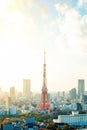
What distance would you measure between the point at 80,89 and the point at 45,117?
768 inches

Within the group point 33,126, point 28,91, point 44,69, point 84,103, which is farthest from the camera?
point 28,91

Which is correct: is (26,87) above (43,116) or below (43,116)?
above

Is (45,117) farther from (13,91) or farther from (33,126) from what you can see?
(13,91)

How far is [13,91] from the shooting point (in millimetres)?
28125

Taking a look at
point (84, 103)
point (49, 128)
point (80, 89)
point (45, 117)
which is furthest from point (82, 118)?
point (80, 89)

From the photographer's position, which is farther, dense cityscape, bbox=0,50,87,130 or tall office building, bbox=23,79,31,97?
tall office building, bbox=23,79,31,97

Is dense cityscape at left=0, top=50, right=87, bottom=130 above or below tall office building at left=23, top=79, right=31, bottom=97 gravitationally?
below

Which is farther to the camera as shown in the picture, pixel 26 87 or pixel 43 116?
pixel 26 87

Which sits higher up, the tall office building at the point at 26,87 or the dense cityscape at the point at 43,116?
the tall office building at the point at 26,87

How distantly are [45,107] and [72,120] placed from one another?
10.9 feet

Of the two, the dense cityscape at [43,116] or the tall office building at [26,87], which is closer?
the dense cityscape at [43,116]

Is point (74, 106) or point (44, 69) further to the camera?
point (74, 106)

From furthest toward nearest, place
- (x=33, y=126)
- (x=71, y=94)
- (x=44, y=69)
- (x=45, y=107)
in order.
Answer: (x=71, y=94)
(x=45, y=107)
(x=44, y=69)
(x=33, y=126)

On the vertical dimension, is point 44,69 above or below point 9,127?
above
